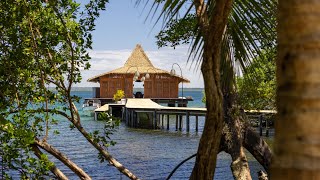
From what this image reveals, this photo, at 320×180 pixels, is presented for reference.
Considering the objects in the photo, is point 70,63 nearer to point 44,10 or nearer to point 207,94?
point 44,10

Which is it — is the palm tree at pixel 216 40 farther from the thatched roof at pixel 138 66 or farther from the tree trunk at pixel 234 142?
the thatched roof at pixel 138 66

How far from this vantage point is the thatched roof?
168 ft

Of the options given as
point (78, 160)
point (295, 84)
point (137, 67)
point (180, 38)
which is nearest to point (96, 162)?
point (78, 160)

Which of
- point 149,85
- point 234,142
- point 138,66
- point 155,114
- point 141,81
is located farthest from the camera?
point 138,66

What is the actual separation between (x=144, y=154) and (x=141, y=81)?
2676 centimetres

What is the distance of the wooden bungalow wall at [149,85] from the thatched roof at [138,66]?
2.60ft

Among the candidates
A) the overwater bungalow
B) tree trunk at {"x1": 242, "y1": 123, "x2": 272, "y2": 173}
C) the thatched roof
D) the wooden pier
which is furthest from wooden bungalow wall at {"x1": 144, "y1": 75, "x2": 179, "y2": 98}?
tree trunk at {"x1": 242, "y1": 123, "x2": 272, "y2": 173}

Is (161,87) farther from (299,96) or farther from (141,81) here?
(299,96)

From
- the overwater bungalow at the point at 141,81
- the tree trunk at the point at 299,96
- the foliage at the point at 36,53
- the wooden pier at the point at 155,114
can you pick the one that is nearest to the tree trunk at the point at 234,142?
the foliage at the point at 36,53

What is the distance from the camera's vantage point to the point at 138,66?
2106 inches

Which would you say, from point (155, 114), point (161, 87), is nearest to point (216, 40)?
point (155, 114)

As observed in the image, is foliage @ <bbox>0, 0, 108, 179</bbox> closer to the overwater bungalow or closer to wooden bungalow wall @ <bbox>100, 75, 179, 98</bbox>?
the overwater bungalow

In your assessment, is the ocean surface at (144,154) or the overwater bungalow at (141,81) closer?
the ocean surface at (144,154)

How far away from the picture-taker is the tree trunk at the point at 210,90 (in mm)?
3096
